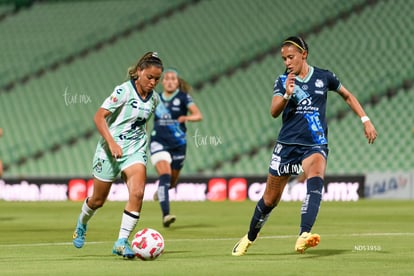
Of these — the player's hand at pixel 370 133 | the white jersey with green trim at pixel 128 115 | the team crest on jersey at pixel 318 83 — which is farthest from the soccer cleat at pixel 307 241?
the white jersey with green trim at pixel 128 115

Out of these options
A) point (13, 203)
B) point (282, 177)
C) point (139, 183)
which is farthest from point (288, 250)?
point (13, 203)

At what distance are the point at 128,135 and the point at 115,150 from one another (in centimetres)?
48

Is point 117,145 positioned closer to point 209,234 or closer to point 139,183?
point 139,183

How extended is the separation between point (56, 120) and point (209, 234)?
53.6ft

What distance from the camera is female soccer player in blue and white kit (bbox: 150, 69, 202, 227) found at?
15.7 metres

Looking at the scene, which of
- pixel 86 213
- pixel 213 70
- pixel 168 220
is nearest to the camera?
pixel 86 213

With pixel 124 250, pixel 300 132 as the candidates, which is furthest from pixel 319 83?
pixel 124 250

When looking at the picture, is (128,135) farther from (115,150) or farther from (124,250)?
(124,250)

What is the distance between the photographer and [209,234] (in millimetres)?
13203

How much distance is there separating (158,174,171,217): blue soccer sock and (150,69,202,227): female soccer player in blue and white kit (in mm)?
389

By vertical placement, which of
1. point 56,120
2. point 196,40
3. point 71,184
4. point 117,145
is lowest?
point 117,145

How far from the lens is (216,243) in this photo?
11.5 meters

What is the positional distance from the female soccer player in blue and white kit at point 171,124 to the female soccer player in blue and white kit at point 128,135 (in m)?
5.44

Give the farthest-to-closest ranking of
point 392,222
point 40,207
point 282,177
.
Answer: point 40,207 < point 392,222 < point 282,177
